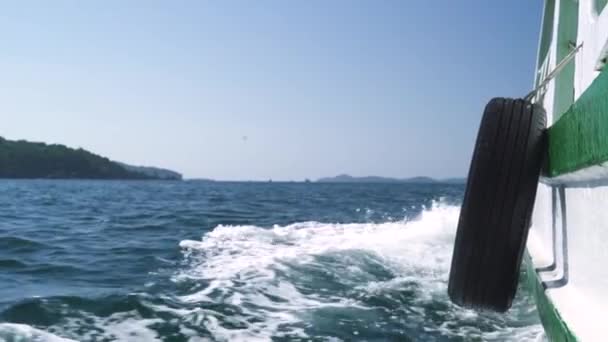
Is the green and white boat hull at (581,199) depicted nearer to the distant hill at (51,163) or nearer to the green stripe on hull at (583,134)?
the green stripe on hull at (583,134)

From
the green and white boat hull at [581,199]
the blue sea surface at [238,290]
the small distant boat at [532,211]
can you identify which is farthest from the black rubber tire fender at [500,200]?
the blue sea surface at [238,290]

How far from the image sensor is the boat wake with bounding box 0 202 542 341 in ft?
12.6

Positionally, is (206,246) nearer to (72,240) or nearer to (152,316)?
(72,240)

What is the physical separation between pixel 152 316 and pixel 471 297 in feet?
9.33

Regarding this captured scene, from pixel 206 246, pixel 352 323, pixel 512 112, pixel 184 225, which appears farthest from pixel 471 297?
pixel 184 225

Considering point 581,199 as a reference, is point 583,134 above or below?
above

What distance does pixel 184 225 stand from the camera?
38.4 ft

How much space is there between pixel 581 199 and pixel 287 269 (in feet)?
14.8

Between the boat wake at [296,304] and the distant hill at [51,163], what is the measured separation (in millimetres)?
118703

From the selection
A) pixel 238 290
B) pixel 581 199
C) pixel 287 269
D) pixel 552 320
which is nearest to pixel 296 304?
pixel 238 290

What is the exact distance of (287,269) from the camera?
20.8ft

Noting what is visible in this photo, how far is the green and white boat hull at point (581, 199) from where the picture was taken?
1.65 meters

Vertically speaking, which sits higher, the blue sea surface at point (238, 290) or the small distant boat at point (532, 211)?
the small distant boat at point (532, 211)

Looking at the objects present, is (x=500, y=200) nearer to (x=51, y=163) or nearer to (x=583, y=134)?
(x=583, y=134)
